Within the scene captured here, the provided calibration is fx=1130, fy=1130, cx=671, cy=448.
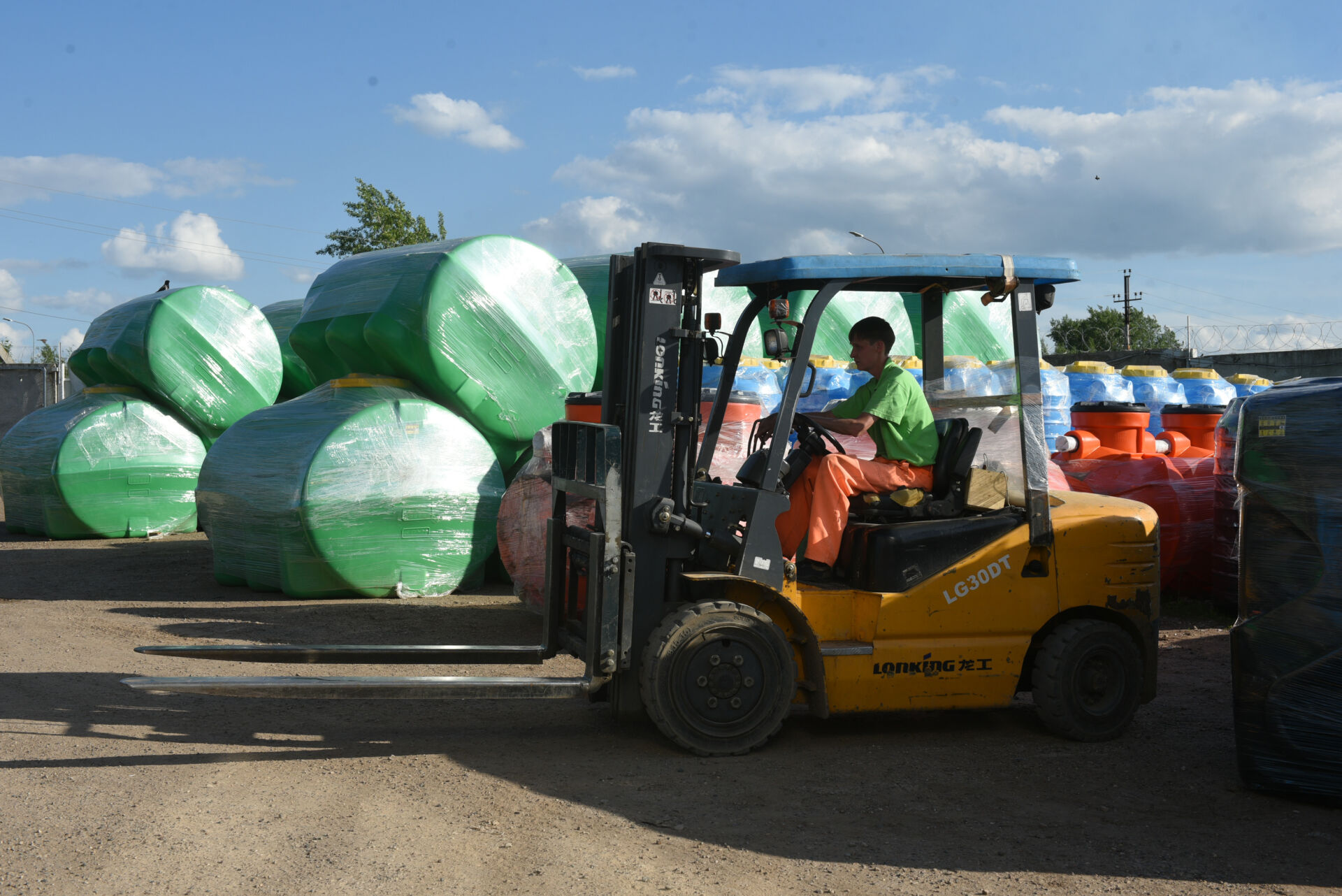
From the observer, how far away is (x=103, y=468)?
13.9 meters

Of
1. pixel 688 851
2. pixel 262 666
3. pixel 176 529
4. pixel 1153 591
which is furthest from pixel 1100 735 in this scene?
pixel 176 529

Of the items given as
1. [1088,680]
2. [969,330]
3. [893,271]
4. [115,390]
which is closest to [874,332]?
[893,271]

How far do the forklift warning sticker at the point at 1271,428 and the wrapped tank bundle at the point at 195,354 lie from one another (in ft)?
39.8

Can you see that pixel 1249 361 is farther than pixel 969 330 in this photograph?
Yes

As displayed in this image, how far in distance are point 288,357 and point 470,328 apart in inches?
275

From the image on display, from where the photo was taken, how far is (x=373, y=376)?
10.2 meters

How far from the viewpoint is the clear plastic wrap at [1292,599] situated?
170 inches

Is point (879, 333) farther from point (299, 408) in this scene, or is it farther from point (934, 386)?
point (299, 408)

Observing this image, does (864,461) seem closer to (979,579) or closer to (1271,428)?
(979,579)

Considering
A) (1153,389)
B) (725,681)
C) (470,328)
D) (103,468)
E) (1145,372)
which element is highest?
(470,328)

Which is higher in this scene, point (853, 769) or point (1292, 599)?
point (1292, 599)

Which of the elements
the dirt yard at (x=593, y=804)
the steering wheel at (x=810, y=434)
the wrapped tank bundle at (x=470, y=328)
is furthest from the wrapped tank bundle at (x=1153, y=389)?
the steering wheel at (x=810, y=434)

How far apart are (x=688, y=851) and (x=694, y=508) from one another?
1.70 metres

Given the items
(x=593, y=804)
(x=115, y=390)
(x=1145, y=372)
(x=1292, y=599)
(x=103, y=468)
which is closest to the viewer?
(x=593, y=804)
